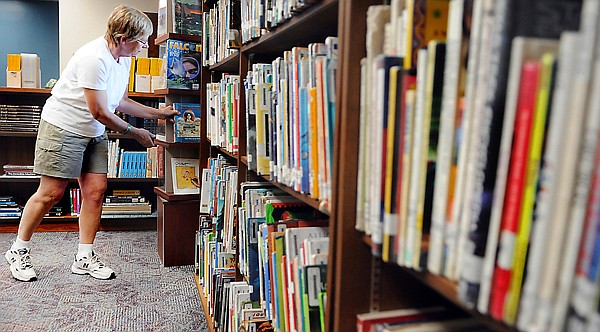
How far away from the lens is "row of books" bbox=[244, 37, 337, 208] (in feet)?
2.98

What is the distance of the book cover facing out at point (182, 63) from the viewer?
2.88 meters

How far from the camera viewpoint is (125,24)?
2.61 meters

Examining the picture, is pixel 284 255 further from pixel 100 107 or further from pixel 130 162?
pixel 130 162

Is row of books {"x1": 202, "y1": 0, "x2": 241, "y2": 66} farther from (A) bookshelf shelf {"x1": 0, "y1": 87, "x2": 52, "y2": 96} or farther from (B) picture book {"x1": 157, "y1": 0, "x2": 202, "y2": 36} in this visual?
(A) bookshelf shelf {"x1": 0, "y1": 87, "x2": 52, "y2": 96}

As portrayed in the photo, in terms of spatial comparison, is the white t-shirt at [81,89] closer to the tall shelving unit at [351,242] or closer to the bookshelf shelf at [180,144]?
the bookshelf shelf at [180,144]

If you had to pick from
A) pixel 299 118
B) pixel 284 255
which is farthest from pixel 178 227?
pixel 299 118

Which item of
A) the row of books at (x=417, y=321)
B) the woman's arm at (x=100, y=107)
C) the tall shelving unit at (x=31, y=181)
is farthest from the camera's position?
the tall shelving unit at (x=31, y=181)

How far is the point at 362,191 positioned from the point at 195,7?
2493mm

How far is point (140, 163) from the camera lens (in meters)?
4.05

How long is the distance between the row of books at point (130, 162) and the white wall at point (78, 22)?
0.97m

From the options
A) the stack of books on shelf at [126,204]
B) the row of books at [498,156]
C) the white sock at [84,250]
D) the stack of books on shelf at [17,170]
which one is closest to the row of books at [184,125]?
the white sock at [84,250]

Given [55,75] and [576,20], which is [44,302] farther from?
[55,75]

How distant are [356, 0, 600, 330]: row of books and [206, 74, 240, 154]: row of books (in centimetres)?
115

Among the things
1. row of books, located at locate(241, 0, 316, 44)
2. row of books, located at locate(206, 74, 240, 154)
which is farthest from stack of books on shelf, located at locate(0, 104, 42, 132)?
row of books, located at locate(241, 0, 316, 44)
